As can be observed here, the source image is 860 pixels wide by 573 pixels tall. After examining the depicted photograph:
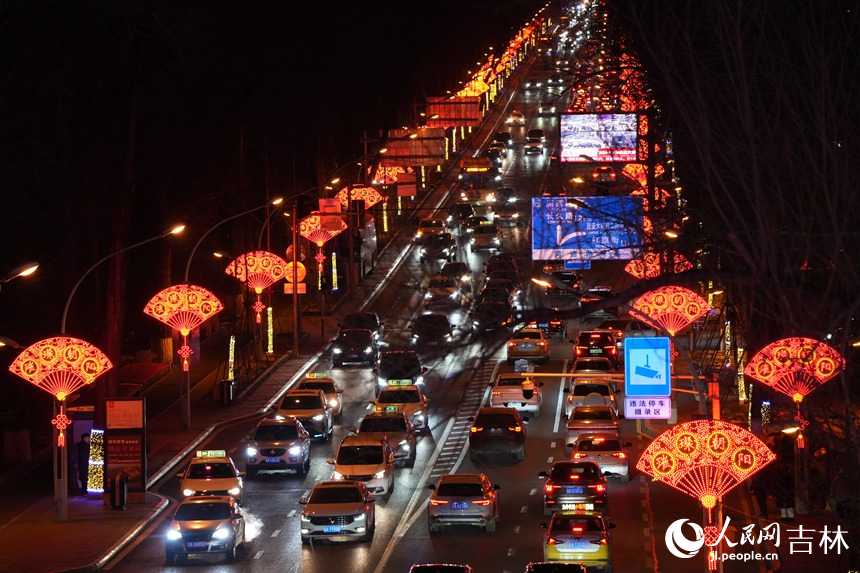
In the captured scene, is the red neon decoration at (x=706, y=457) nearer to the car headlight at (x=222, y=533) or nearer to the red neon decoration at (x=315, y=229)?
the car headlight at (x=222, y=533)

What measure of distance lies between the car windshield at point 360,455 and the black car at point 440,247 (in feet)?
109

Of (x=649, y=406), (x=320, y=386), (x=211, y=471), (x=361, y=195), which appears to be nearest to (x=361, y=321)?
(x=320, y=386)

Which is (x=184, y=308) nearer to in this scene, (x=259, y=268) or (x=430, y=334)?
(x=259, y=268)

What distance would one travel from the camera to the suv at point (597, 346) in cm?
5334

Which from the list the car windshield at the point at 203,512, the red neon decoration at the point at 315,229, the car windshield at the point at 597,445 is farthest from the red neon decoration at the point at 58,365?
the red neon decoration at the point at 315,229

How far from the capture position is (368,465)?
36.9 m

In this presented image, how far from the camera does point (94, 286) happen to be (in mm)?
54938

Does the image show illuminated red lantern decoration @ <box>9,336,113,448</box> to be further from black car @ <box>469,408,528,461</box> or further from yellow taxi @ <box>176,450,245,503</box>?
black car @ <box>469,408,528,461</box>

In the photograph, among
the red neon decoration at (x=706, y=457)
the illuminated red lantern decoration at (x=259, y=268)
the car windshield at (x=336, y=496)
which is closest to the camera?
the red neon decoration at (x=706, y=457)

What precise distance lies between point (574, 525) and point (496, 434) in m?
12.0

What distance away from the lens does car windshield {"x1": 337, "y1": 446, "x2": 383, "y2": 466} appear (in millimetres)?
37062

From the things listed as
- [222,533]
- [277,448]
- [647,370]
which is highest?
[647,370]

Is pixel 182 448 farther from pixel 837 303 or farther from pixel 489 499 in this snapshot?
pixel 837 303

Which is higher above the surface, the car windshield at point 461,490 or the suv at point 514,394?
the suv at point 514,394
